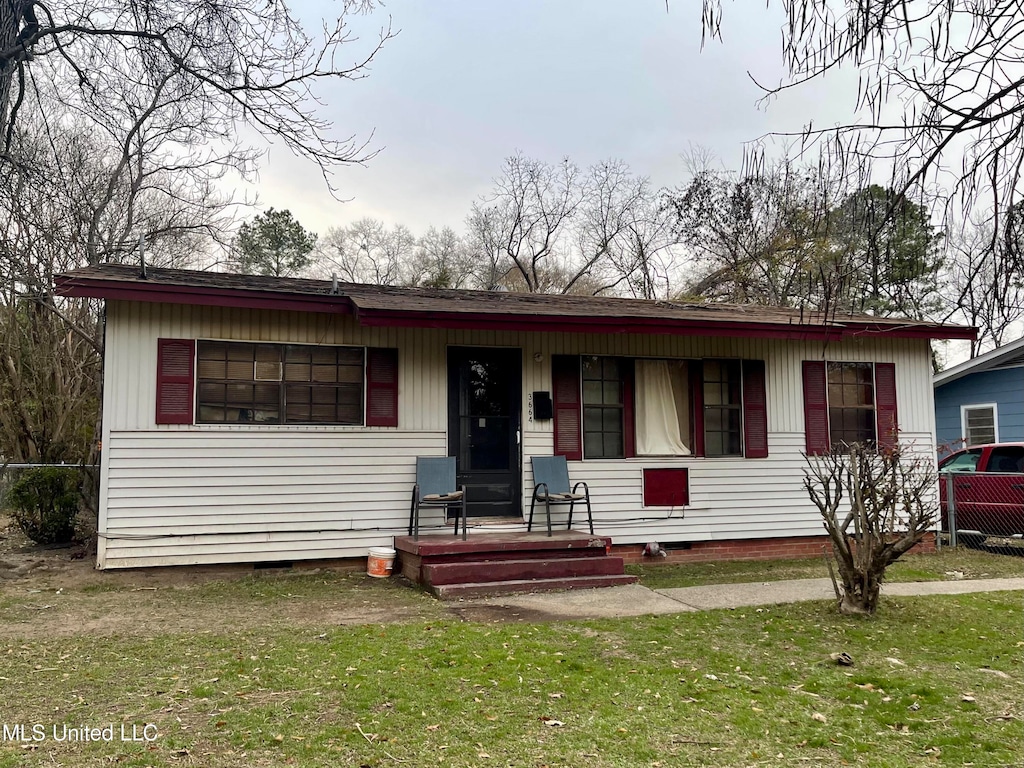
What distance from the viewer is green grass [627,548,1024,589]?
8.16 metres

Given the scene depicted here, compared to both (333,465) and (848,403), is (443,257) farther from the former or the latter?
(333,465)

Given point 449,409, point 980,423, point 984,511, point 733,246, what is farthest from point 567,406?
point 733,246

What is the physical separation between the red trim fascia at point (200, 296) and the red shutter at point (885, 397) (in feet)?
22.5

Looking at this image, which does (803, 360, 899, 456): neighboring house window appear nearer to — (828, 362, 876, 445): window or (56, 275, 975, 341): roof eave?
(828, 362, 876, 445): window

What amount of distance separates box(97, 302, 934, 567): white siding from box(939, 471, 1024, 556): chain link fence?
2.35m

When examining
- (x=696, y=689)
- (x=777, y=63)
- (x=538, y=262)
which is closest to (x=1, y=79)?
(x=777, y=63)

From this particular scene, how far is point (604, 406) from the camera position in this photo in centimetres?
Result: 924

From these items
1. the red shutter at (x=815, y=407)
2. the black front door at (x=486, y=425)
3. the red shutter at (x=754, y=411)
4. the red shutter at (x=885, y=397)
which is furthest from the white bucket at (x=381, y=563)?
the red shutter at (x=885, y=397)

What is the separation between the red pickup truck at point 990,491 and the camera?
33.1 ft

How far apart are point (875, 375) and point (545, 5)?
8.25 metres

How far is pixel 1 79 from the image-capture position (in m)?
7.20

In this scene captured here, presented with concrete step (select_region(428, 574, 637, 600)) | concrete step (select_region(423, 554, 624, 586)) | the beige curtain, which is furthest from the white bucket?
the beige curtain

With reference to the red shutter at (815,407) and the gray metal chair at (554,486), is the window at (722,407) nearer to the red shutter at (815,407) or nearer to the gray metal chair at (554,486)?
the red shutter at (815,407)

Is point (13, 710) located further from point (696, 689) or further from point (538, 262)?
point (538, 262)
